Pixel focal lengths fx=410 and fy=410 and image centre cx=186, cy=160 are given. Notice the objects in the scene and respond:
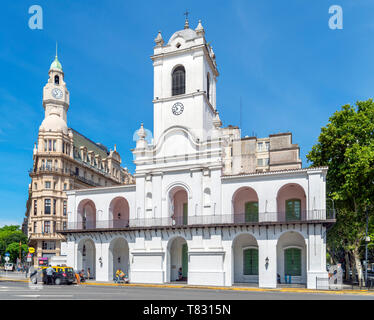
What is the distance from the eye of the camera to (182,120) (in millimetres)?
40594

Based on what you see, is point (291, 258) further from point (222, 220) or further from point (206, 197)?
point (206, 197)

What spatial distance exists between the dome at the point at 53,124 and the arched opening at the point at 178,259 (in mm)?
34263

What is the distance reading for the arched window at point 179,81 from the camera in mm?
41688

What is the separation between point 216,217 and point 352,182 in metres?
11.9

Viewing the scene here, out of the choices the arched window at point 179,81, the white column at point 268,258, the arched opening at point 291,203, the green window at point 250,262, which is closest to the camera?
the white column at point 268,258

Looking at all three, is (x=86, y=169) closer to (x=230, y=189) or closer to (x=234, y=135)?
(x=234, y=135)

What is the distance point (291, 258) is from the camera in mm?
35344

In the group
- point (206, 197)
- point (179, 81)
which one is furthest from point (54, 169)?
point (206, 197)

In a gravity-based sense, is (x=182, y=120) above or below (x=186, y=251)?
above

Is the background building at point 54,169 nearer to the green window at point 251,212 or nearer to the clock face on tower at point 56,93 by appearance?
the clock face on tower at point 56,93

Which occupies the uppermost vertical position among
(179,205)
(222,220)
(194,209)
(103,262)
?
(179,205)

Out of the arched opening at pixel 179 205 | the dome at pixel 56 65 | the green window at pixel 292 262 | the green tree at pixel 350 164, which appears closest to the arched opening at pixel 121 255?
the arched opening at pixel 179 205

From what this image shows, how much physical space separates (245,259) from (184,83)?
18.2 m

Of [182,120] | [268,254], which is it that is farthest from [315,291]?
[182,120]
